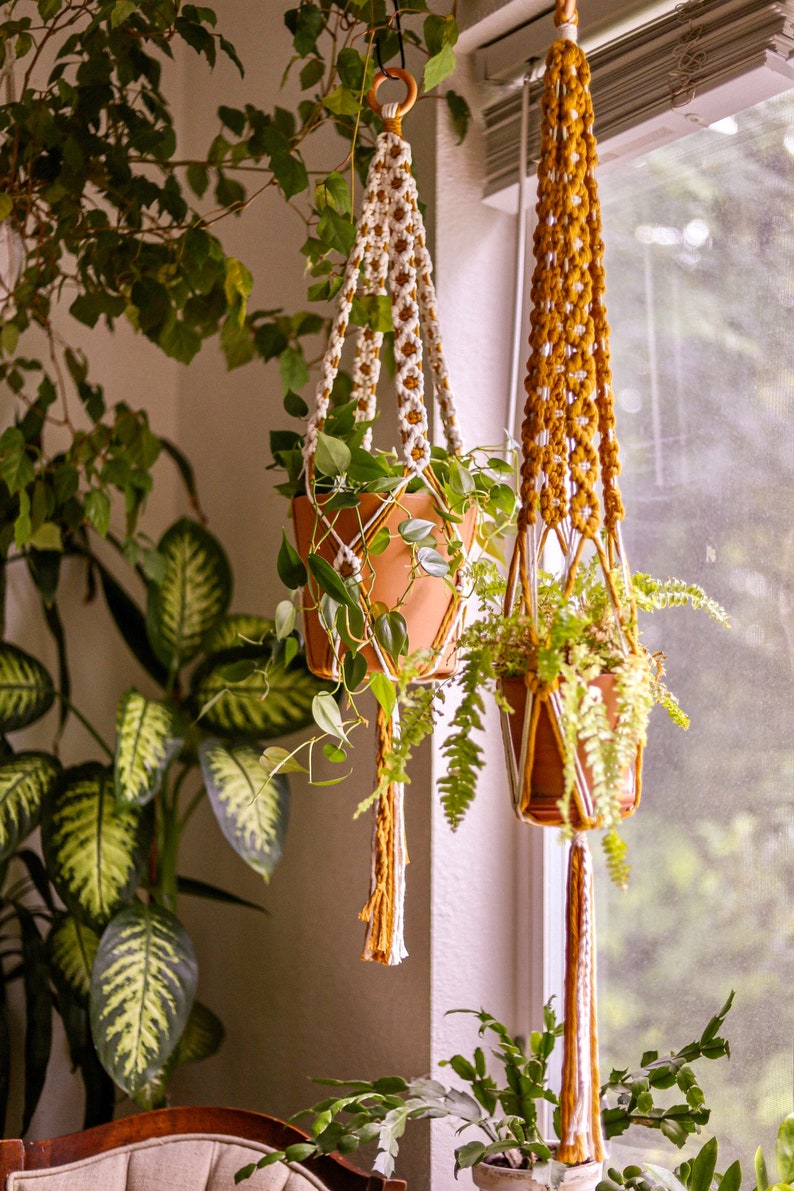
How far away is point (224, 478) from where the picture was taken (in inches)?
78.2

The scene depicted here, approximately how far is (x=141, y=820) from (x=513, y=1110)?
74cm

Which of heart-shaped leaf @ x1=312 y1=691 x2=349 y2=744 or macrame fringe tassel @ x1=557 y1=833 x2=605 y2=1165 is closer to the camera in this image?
macrame fringe tassel @ x1=557 y1=833 x2=605 y2=1165

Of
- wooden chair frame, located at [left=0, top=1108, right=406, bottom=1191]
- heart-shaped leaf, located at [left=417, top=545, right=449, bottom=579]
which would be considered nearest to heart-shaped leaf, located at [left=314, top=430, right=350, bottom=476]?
heart-shaped leaf, located at [left=417, top=545, right=449, bottom=579]

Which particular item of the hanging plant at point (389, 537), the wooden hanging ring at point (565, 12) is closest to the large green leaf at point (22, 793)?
the hanging plant at point (389, 537)

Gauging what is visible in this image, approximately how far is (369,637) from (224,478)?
105cm

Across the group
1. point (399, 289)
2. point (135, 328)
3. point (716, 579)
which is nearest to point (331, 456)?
point (399, 289)

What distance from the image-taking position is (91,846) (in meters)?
1.51

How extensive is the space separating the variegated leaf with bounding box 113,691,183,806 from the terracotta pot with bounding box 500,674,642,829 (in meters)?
0.77

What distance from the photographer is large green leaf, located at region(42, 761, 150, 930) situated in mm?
1475

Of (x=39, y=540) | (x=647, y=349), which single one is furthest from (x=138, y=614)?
(x=647, y=349)

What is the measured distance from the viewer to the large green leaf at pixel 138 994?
1.36 m

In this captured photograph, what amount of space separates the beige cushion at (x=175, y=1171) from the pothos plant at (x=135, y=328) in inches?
4.1

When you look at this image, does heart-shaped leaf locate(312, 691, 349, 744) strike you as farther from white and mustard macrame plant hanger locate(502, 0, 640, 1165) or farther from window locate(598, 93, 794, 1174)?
window locate(598, 93, 794, 1174)

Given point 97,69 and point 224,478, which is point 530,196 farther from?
point 224,478
